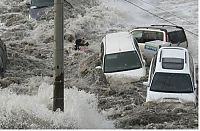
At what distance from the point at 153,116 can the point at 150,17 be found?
16.0 m

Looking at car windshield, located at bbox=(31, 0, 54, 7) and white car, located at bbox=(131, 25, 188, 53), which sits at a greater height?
car windshield, located at bbox=(31, 0, 54, 7)

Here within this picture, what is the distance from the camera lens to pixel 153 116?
1170 cm

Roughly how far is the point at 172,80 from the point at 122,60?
8.85 ft

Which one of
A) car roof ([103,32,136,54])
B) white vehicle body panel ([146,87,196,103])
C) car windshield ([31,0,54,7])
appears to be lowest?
white vehicle body panel ([146,87,196,103])

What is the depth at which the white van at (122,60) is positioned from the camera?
14.7 m

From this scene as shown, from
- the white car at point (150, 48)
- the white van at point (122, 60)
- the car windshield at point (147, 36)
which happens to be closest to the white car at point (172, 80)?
the white van at point (122, 60)

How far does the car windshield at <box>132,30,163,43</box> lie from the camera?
18.3m

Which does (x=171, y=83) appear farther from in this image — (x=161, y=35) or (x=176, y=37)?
(x=176, y=37)

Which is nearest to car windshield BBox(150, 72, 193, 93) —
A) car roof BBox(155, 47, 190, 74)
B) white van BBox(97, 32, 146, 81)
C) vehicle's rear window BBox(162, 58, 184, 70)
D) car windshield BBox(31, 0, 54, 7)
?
car roof BBox(155, 47, 190, 74)

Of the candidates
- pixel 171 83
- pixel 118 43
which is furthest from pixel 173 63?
pixel 118 43

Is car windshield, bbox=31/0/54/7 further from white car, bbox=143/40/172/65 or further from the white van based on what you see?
the white van

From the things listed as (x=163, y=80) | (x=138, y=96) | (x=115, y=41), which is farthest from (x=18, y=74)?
(x=163, y=80)

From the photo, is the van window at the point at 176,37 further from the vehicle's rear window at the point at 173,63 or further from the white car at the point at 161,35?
the vehicle's rear window at the point at 173,63

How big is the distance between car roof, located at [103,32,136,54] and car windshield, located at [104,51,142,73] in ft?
0.66
